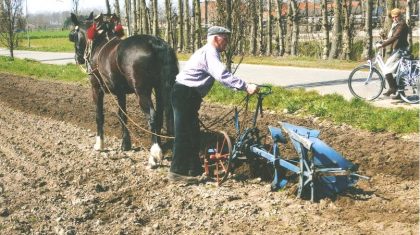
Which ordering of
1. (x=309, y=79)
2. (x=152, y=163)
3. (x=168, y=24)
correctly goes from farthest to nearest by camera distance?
1. (x=168, y=24)
2. (x=309, y=79)
3. (x=152, y=163)

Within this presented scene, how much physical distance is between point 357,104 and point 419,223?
16.9 feet

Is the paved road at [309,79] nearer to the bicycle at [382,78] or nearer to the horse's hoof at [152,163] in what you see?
the bicycle at [382,78]

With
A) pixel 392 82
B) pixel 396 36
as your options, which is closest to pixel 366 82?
pixel 392 82

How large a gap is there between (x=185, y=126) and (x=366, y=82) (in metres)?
5.97

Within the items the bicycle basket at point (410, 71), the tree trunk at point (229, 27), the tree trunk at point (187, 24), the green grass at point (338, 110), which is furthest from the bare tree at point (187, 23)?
the bicycle basket at point (410, 71)

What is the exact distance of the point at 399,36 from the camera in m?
10.3

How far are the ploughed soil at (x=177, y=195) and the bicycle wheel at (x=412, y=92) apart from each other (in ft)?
7.94

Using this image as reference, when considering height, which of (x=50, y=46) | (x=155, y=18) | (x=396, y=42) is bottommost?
(x=396, y=42)

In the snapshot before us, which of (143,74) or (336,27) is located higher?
(336,27)

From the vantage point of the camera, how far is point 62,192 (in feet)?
20.2

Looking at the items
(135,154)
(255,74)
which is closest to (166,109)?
(135,154)

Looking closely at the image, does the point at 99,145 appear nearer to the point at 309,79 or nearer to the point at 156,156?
the point at 156,156

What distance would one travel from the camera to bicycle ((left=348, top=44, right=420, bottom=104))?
33.1ft

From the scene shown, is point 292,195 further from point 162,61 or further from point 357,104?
point 357,104
